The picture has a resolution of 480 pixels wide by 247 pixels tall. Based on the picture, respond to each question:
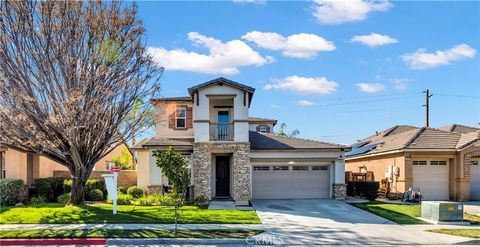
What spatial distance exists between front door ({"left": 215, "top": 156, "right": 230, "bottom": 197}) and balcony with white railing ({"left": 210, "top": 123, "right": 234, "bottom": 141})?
162 centimetres

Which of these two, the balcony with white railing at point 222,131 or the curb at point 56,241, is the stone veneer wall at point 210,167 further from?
the curb at point 56,241

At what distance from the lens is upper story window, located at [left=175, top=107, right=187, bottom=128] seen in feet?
79.2

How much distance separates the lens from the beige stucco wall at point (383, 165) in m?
23.1


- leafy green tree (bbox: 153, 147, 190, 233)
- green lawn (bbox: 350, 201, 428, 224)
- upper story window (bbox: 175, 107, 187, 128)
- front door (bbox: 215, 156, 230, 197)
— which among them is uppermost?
upper story window (bbox: 175, 107, 187, 128)

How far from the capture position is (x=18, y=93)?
53.0ft

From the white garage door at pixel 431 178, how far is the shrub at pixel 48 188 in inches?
805

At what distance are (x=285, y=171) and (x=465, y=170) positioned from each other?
407 inches

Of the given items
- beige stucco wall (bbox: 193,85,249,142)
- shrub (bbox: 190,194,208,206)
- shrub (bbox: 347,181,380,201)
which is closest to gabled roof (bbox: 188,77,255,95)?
beige stucco wall (bbox: 193,85,249,142)

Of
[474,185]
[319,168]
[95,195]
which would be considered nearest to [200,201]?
[95,195]

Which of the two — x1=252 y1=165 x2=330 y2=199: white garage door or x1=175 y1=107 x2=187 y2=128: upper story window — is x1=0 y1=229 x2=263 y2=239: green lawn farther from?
x1=175 y1=107 x2=187 y2=128: upper story window

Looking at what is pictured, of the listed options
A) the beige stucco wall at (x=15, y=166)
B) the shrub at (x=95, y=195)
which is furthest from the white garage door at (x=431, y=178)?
the beige stucco wall at (x=15, y=166)

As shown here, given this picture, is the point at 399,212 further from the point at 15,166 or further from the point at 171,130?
the point at 15,166

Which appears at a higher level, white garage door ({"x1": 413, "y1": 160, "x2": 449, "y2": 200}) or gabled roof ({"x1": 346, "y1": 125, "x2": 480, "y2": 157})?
gabled roof ({"x1": 346, "y1": 125, "x2": 480, "y2": 157})

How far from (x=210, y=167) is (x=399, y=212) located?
9423 millimetres
